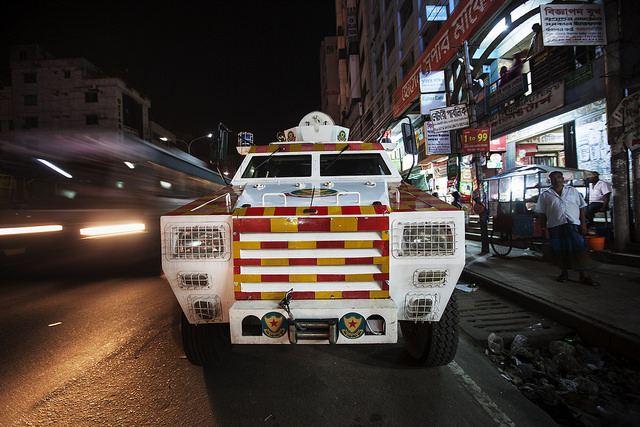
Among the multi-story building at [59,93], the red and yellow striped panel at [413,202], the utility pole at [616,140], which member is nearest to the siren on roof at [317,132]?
the red and yellow striped panel at [413,202]

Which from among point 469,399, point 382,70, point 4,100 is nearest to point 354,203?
point 469,399

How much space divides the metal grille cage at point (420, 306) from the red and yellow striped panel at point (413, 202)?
0.66 meters

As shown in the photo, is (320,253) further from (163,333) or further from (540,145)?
(540,145)

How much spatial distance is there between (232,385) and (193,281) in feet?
3.05

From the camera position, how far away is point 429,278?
239 cm

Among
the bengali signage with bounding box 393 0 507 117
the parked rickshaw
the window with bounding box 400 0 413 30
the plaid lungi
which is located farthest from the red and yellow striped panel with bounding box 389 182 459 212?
the window with bounding box 400 0 413 30

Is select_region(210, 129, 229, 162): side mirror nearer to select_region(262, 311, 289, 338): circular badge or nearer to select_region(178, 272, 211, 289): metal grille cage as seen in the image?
select_region(178, 272, 211, 289): metal grille cage

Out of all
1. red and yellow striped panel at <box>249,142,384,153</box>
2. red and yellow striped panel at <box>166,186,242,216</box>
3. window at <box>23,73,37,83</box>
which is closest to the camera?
red and yellow striped panel at <box>166,186,242,216</box>

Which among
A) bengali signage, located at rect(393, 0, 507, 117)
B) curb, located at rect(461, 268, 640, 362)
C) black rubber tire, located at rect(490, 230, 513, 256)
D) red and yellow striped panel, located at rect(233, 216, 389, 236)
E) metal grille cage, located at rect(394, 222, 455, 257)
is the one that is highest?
bengali signage, located at rect(393, 0, 507, 117)

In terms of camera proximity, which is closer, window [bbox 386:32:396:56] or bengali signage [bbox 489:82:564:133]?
bengali signage [bbox 489:82:564:133]

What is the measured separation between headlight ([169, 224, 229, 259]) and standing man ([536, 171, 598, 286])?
198 inches

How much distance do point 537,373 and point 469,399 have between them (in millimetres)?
892

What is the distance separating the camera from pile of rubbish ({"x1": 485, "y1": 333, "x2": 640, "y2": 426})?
2211mm

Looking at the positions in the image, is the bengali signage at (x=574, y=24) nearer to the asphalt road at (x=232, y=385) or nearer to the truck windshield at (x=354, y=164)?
the truck windshield at (x=354, y=164)
